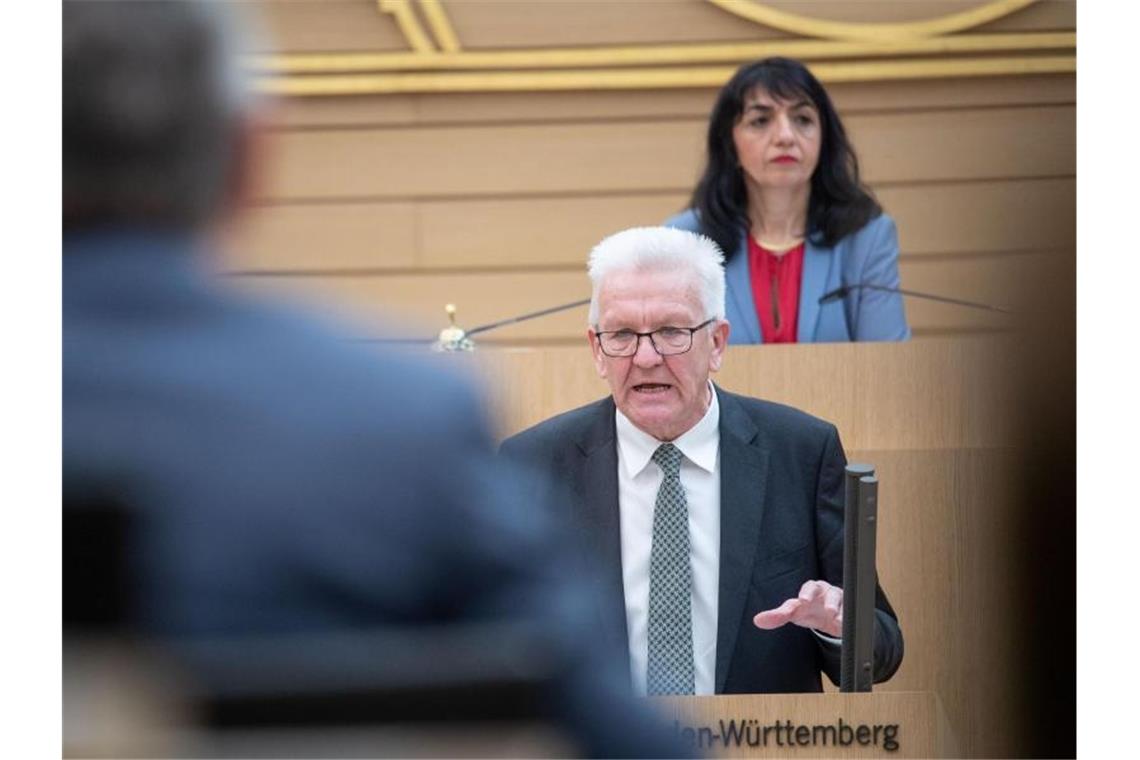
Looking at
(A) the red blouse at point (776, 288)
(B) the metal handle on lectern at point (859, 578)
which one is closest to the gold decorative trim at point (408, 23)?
(A) the red blouse at point (776, 288)

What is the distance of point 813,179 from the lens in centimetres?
386

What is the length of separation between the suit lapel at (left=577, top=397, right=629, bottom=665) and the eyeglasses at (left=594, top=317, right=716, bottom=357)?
0.10m

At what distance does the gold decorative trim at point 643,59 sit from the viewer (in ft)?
15.2

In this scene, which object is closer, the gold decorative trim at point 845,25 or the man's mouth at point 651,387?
the man's mouth at point 651,387

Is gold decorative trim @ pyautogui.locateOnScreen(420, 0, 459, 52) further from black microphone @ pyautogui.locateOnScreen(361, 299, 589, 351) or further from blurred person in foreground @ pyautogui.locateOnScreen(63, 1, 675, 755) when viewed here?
blurred person in foreground @ pyautogui.locateOnScreen(63, 1, 675, 755)

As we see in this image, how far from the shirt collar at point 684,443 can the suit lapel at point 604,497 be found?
0.07ft

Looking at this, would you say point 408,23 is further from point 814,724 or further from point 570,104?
point 814,724

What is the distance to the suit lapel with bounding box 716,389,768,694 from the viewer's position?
10.6ft

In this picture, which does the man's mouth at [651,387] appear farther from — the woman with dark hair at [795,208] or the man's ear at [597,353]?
the woman with dark hair at [795,208]

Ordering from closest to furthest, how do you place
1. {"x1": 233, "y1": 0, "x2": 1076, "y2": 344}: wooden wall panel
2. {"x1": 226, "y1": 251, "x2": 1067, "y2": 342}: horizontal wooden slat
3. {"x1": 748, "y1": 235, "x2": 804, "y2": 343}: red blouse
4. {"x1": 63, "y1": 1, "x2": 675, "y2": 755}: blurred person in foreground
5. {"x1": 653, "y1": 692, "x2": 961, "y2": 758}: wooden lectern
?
{"x1": 63, "y1": 1, "x2": 675, "y2": 755}: blurred person in foreground < {"x1": 653, "y1": 692, "x2": 961, "y2": 758}: wooden lectern < {"x1": 748, "y1": 235, "x2": 804, "y2": 343}: red blouse < {"x1": 226, "y1": 251, "x2": 1067, "y2": 342}: horizontal wooden slat < {"x1": 233, "y1": 0, "x2": 1076, "y2": 344}: wooden wall panel

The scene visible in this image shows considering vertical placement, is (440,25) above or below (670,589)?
above

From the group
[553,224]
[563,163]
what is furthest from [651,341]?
[563,163]

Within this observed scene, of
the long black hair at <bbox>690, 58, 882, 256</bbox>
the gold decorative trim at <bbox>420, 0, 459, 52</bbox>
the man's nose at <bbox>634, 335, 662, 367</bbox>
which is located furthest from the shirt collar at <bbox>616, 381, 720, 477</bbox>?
the gold decorative trim at <bbox>420, 0, 459, 52</bbox>

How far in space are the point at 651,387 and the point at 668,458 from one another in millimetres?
135
